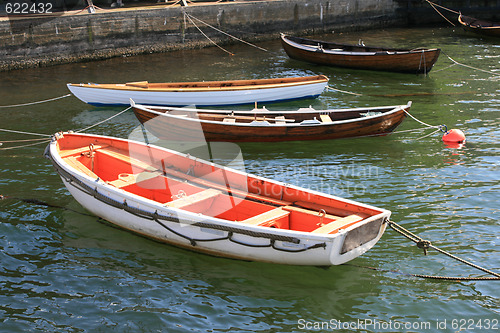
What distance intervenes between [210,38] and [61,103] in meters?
9.86

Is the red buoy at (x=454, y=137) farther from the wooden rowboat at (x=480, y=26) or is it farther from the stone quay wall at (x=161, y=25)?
the wooden rowboat at (x=480, y=26)

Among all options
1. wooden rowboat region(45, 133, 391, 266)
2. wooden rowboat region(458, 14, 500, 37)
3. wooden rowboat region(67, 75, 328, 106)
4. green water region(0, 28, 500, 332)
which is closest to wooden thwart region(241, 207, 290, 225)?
wooden rowboat region(45, 133, 391, 266)

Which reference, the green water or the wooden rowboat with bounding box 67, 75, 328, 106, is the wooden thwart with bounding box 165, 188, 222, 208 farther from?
the wooden rowboat with bounding box 67, 75, 328, 106

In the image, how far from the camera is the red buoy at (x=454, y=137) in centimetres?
1331

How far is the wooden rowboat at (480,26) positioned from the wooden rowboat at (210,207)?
2108cm

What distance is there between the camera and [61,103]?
679 inches

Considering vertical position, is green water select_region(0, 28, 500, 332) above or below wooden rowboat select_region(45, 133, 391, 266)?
below

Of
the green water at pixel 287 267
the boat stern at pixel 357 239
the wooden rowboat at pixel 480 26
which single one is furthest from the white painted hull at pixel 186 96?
the wooden rowboat at pixel 480 26

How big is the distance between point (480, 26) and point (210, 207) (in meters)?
22.3

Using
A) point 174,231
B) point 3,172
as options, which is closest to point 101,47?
point 3,172

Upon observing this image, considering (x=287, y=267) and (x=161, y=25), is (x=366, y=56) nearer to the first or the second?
(x=161, y=25)

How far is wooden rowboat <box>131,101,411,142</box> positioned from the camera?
530 inches

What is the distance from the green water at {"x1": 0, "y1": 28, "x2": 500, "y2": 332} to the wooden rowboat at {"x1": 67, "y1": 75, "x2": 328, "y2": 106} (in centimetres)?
93

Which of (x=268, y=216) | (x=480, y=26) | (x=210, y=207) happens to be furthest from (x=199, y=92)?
(x=480, y=26)
